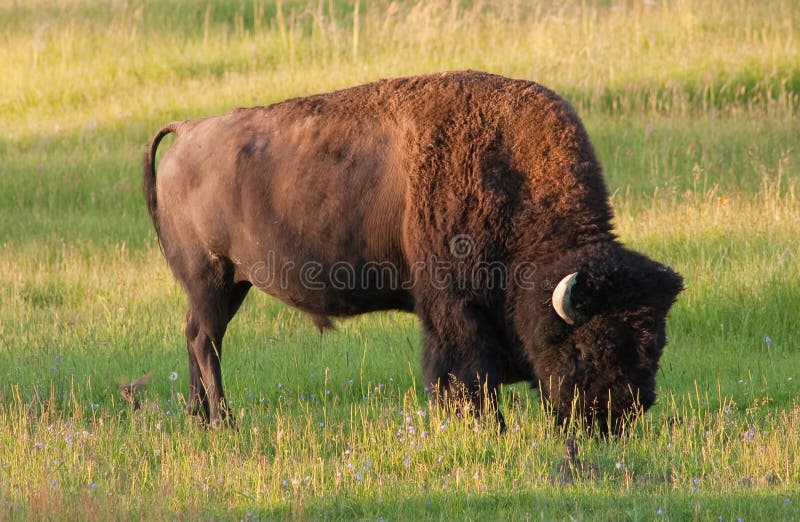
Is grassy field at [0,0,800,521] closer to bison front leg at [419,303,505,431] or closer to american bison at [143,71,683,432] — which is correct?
bison front leg at [419,303,505,431]

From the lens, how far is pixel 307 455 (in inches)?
243

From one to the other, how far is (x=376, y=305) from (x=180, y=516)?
2.38 m

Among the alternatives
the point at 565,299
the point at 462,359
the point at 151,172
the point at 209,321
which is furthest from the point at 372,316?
the point at 565,299

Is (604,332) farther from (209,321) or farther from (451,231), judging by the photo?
(209,321)

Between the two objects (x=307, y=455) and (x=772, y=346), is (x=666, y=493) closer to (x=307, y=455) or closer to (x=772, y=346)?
(x=307, y=455)

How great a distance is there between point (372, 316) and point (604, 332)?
142 inches

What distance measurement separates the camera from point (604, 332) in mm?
6156

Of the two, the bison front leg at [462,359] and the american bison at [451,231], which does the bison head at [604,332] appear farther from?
the bison front leg at [462,359]

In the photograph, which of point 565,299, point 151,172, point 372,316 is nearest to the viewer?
point 565,299

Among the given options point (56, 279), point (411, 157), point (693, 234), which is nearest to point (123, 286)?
point (56, 279)

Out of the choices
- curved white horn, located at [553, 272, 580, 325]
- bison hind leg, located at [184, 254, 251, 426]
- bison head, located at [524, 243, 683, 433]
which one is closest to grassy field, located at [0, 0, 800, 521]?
bison head, located at [524, 243, 683, 433]

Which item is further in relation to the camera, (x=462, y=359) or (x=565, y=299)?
(x=462, y=359)

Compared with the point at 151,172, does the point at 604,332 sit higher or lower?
lower

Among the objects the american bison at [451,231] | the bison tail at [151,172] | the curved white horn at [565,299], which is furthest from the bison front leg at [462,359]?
the bison tail at [151,172]
